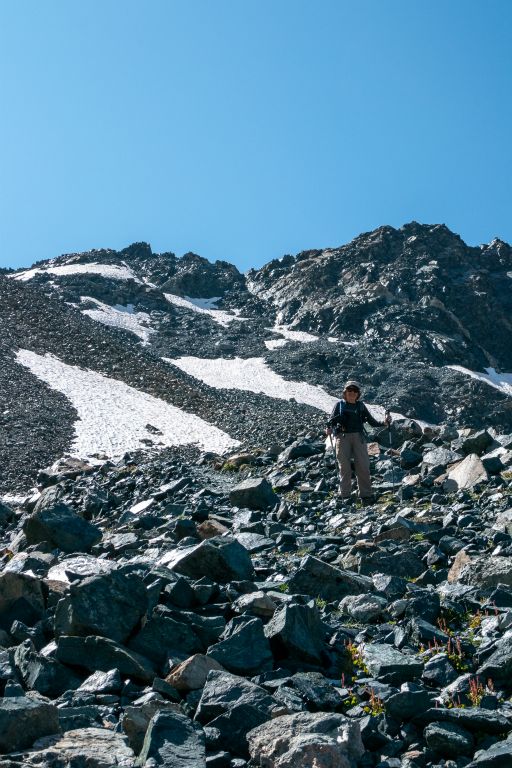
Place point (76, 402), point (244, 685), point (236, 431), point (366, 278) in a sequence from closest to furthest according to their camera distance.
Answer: point (244, 685)
point (236, 431)
point (76, 402)
point (366, 278)

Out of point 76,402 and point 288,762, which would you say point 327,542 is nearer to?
point 288,762

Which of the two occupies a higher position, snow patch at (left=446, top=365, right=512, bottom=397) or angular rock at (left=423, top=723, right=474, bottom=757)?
snow patch at (left=446, top=365, right=512, bottom=397)

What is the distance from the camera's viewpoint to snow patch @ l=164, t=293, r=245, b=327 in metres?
93.0

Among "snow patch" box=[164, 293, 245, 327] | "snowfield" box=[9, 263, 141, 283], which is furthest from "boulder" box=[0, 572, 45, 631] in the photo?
"snowfield" box=[9, 263, 141, 283]

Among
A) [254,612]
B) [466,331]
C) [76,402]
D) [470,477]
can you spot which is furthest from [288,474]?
[466,331]

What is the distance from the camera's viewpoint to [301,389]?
6006 cm

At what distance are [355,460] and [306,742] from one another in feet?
35.2

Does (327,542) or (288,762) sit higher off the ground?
(327,542)

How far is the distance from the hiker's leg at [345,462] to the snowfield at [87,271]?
3491 inches

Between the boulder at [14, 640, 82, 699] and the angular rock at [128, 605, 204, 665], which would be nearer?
the boulder at [14, 640, 82, 699]

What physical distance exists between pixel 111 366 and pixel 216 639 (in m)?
49.3

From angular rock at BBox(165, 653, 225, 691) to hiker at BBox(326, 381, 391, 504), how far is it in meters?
9.17

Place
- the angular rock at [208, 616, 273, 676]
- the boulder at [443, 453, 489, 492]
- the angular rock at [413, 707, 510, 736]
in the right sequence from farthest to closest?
the boulder at [443, 453, 489, 492] < the angular rock at [208, 616, 273, 676] < the angular rock at [413, 707, 510, 736]

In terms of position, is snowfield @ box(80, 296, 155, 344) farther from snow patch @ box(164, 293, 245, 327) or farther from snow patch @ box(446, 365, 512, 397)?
snow patch @ box(446, 365, 512, 397)
